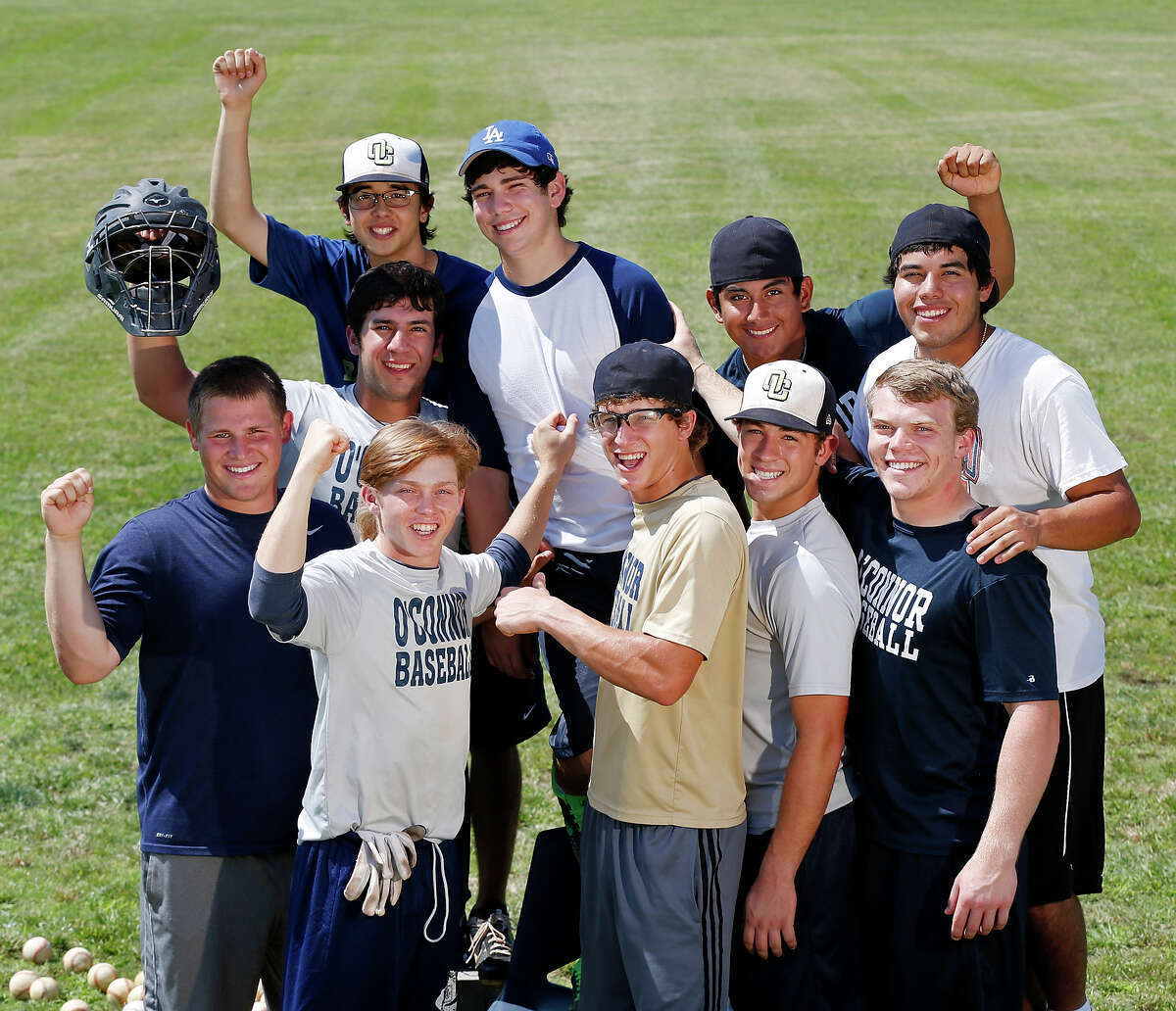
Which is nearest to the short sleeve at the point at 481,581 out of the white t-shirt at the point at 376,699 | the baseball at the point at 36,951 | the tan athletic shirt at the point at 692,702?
the white t-shirt at the point at 376,699

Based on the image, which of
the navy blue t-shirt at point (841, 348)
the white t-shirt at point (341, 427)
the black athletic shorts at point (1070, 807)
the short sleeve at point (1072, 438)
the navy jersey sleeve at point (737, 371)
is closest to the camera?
the short sleeve at point (1072, 438)

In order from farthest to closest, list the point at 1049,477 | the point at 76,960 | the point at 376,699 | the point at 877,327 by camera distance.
Result: the point at 76,960
the point at 877,327
the point at 1049,477
the point at 376,699

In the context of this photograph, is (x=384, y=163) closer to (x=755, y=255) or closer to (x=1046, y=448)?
(x=755, y=255)

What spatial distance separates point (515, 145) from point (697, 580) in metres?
2.05

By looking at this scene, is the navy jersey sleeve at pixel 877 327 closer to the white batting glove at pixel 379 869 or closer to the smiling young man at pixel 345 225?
the smiling young man at pixel 345 225

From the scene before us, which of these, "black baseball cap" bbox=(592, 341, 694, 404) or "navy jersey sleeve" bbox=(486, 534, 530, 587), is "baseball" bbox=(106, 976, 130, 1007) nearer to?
"navy jersey sleeve" bbox=(486, 534, 530, 587)

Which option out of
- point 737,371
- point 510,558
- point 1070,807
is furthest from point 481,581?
point 1070,807

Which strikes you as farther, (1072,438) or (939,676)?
(1072,438)

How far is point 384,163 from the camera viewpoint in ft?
17.9

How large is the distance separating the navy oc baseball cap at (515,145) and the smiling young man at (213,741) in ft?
4.58

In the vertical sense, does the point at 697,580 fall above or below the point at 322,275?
below

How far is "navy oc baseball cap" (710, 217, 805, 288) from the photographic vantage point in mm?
4945

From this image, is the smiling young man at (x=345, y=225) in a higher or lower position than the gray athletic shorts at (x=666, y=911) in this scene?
higher

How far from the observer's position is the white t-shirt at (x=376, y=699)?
3.97 m
